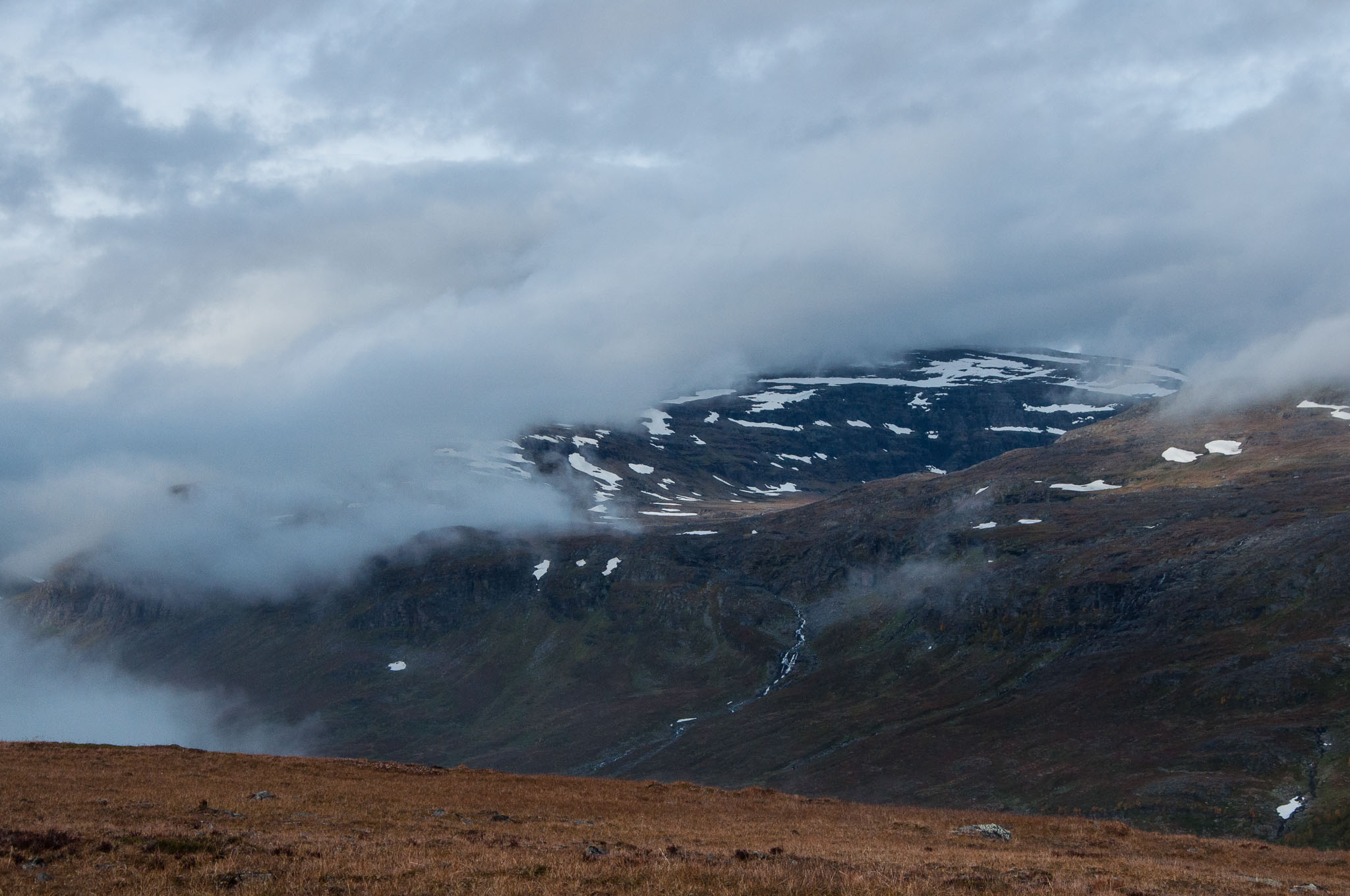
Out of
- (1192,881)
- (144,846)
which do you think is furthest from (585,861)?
(1192,881)

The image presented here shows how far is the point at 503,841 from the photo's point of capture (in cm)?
3062

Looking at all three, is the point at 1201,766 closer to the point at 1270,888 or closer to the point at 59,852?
the point at 1270,888

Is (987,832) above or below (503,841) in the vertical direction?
below

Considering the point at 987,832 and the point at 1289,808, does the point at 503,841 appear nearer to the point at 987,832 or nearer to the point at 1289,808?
the point at 987,832

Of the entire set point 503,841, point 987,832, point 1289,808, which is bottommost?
point 1289,808

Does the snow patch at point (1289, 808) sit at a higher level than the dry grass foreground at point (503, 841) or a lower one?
lower

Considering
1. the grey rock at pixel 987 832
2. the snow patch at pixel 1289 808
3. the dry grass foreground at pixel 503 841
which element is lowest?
the snow patch at pixel 1289 808

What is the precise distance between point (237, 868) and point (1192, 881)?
1000 inches

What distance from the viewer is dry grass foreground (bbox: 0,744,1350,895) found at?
74.0 ft

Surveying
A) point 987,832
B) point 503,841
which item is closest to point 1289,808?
point 987,832

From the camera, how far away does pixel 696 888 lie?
21594 mm

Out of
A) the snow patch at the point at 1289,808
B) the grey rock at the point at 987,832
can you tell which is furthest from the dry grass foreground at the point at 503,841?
the snow patch at the point at 1289,808

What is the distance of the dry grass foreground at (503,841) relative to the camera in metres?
22.5

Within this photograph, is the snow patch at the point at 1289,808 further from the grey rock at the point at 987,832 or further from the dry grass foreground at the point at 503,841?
the grey rock at the point at 987,832
